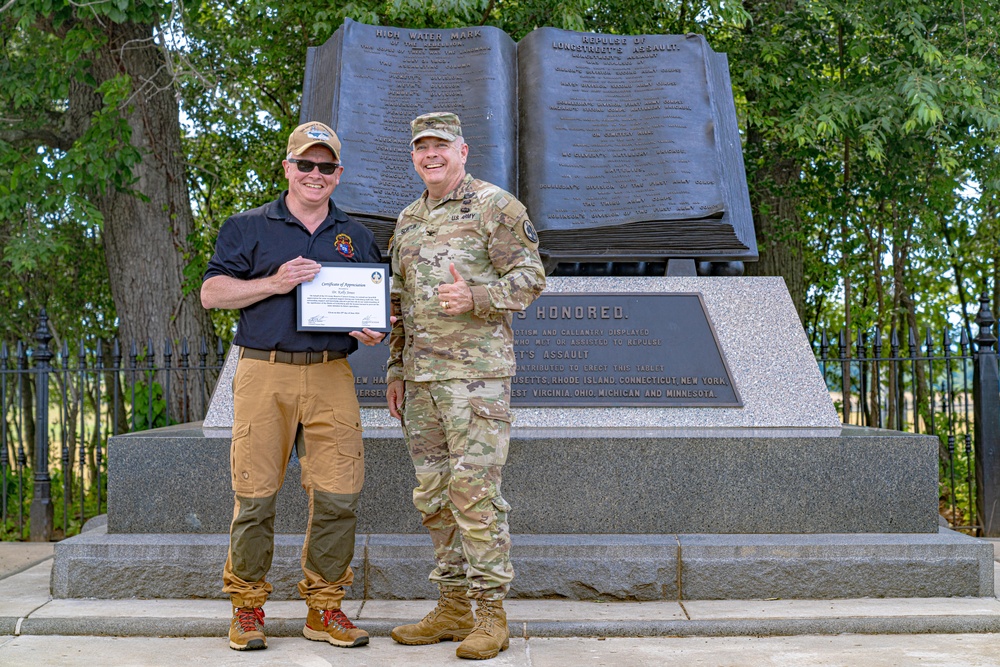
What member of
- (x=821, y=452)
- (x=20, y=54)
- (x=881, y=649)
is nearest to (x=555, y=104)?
(x=821, y=452)

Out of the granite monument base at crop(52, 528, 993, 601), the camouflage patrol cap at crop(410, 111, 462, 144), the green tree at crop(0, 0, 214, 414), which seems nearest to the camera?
the camouflage patrol cap at crop(410, 111, 462, 144)

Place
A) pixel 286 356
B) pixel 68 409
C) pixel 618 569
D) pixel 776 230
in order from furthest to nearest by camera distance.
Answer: pixel 776 230, pixel 68 409, pixel 618 569, pixel 286 356

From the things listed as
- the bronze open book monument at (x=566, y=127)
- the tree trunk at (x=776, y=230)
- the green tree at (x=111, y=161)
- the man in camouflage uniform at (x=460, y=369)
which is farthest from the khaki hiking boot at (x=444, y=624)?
the tree trunk at (x=776, y=230)

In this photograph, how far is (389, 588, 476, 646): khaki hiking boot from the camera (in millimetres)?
4398

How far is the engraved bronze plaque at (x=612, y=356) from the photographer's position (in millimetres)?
5547

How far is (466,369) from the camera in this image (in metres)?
4.24

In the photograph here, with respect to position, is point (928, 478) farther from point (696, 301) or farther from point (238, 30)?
point (238, 30)

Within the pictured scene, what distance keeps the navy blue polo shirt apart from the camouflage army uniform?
1.03 ft

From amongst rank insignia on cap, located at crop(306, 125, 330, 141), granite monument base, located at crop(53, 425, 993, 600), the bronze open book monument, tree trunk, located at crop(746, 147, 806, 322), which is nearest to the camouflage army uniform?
rank insignia on cap, located at crop(306, 125, 330, 141)

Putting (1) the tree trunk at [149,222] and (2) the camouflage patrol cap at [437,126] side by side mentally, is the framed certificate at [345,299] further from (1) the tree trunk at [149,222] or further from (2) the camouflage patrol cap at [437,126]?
(1) the tree trunk at [149,222]

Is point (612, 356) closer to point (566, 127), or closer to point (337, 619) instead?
point (566, 127)

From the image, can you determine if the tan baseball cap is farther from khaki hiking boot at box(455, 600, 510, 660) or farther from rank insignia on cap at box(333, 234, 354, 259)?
khaki hiking boot at box(455, 600, 510, 660)

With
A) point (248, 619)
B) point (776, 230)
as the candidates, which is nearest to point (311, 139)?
point (248, 619)

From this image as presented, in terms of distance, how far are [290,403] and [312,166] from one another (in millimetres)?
1047
